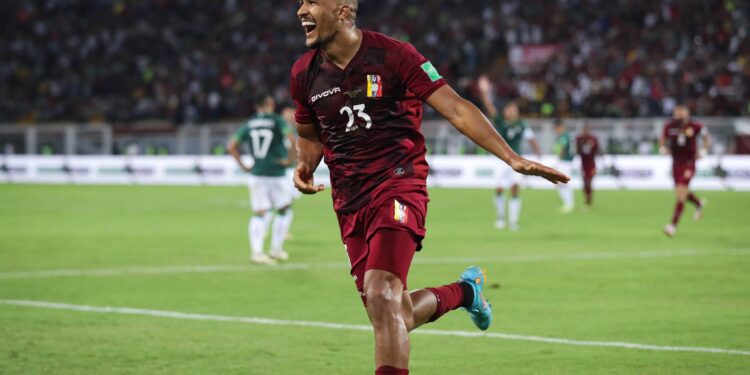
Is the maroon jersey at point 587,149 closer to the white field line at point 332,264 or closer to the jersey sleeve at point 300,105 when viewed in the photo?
the white field line at point 332,264

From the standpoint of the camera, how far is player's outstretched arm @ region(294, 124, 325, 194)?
267 inches

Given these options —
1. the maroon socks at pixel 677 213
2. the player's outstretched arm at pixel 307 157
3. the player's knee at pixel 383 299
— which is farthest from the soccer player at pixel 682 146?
the player's knee at pixel 383 299

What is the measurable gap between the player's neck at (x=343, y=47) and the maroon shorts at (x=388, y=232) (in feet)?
2.58

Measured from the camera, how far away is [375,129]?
621 cm

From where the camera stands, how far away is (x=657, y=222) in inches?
874

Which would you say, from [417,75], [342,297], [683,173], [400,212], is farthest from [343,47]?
[683,173]

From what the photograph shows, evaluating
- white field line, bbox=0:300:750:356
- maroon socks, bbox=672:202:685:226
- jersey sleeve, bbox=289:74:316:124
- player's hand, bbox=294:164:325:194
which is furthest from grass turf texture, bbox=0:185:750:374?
jersey sleeve, bbox=289:74:316:124

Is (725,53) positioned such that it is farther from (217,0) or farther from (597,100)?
(217,0)

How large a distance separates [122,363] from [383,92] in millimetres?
3100

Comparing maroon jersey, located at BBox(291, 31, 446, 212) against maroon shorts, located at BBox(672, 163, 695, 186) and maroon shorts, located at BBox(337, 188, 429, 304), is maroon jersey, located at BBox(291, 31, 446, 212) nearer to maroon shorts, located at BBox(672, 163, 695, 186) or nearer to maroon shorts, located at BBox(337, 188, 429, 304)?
maroon shorts, located at BBox(337, 188, 429, 304)

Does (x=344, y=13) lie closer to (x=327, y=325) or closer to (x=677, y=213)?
(x=327, y=325)

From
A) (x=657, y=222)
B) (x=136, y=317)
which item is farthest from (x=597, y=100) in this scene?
(x=136, y=317)

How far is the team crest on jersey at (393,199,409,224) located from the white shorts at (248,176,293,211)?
964 centimetres

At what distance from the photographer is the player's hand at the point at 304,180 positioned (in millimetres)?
6762
